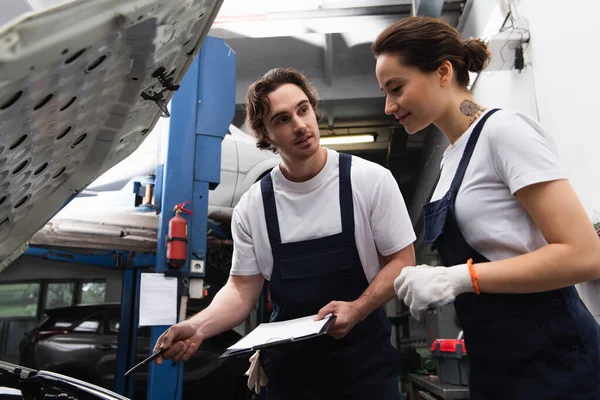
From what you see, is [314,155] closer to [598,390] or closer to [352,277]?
[352,277]

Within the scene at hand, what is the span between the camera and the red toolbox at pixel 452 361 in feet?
8.87

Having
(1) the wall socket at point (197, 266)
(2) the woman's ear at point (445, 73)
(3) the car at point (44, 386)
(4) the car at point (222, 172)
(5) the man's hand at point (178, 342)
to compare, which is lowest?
(3) the car at point (44, 386)

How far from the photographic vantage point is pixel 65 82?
0.68m

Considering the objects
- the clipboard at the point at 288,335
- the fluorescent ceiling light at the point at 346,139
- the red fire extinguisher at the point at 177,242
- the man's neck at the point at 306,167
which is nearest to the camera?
the clipboard at the point at 288,335

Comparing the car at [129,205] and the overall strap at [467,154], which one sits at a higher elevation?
the car at [129,205]

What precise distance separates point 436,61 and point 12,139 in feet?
2.95

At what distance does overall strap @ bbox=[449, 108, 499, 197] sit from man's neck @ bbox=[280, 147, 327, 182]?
0.54 metres

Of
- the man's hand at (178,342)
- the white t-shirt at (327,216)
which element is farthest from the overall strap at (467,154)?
the man's hand at (178,342)

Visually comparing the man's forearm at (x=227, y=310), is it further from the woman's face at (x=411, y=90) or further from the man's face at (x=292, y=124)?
the woman's face at (x=411, y=90)

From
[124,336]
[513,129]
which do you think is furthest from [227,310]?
[124,336]

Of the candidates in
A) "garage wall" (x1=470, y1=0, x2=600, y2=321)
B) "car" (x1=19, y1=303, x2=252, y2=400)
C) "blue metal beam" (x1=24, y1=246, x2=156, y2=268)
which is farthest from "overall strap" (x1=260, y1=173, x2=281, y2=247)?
"car" (x1=19, y1=303, x2=252, y2=400)

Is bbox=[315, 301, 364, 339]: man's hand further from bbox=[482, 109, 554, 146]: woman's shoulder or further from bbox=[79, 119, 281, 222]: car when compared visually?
bbox=[79, 119, 281, 222]: car

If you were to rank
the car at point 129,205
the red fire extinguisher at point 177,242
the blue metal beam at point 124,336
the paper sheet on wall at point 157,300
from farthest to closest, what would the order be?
the blue metal beam at point 124,336
the car at point 129,205
the red fire extinguisher at point 177,242
the paper sheet on wall at point 157,300

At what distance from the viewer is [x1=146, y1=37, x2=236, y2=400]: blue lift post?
2811mm
